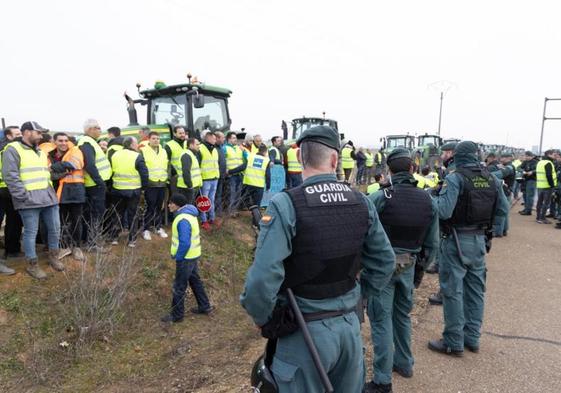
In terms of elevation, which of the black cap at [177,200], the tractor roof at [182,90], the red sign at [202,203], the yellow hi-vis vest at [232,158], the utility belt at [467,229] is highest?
the tractor roof at [182,90]

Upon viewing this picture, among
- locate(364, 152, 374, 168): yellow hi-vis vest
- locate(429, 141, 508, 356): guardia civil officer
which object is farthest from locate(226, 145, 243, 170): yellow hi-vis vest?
locate(364, 152, 374, 168): yellow hi-vis vest

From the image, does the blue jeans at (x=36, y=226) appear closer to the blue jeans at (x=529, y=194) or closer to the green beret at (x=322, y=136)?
the green beret at (x=322, y=136)

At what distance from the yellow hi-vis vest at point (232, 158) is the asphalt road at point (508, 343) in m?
4.81

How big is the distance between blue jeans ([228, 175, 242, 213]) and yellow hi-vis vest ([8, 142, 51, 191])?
12.9 ft

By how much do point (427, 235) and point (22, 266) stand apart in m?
5.03

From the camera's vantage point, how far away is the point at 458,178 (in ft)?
12.7

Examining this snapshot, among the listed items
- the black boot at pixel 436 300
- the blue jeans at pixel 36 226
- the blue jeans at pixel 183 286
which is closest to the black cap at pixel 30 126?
the blue jeans at pixel 36 226

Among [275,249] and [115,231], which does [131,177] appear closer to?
[115,231]

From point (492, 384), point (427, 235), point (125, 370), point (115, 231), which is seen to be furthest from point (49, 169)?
point (492, 384)

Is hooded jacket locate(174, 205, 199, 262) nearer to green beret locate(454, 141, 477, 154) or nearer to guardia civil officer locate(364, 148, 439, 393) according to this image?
guardia civil officer locate(364, 148, 439, 393)

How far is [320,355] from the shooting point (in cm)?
195

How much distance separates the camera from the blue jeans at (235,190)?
819 cm

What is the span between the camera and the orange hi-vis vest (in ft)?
16.4

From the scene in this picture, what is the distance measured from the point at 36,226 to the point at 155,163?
197 centimetres
